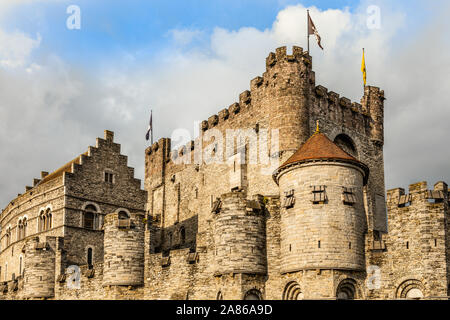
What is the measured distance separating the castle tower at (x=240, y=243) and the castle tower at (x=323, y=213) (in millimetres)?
1274

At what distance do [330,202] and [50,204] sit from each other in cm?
2438

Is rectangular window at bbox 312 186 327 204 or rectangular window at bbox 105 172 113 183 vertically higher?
rectangular window at bbox 105 172 113 183

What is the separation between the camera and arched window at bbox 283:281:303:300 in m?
32.7

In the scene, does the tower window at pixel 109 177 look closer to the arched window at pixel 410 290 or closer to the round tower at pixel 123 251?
the round tower at pixel 123 251

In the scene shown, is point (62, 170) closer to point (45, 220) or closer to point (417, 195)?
point (45, 220)

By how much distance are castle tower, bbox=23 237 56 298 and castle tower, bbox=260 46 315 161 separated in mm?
16289

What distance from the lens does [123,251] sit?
39.0 m

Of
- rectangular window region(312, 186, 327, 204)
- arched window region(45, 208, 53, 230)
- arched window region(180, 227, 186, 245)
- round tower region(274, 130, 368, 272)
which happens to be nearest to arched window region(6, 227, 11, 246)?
arched window region(45, 208, 53, 230)

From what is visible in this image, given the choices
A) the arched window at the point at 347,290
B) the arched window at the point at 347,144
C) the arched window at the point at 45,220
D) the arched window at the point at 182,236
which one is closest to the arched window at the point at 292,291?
the arched window at the point at 347,290

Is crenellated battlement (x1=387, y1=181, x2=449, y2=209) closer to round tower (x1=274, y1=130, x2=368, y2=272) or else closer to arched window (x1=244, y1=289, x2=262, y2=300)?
round tower (x1=274, y1=130, x2=368, y2=272)

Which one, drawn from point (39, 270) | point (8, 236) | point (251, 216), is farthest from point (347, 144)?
point (8, 236)

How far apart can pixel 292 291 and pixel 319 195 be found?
462cm

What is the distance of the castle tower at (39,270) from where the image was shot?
44.7 metres

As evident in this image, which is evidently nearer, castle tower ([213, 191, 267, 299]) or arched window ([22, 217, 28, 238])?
castle tower ([213, 191, 267, 299])
